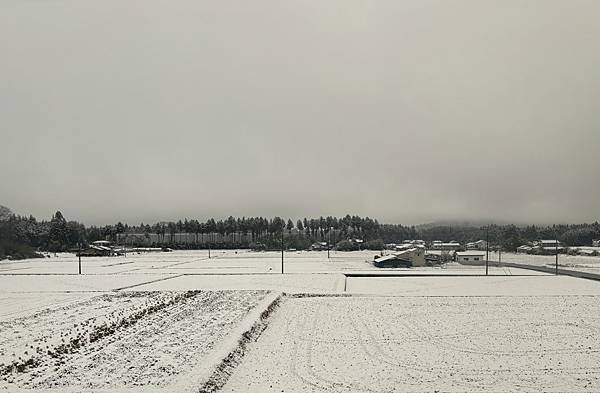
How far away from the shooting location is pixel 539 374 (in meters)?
16.4

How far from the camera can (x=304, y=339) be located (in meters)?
21.7

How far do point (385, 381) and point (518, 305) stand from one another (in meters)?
18.4

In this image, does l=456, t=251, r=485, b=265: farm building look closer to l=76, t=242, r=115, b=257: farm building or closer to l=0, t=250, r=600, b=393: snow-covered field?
l=0, t=250, r=600, b=393: snow-covered field

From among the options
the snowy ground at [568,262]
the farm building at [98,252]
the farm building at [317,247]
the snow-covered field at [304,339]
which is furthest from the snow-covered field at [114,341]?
the farm building at [317,247]

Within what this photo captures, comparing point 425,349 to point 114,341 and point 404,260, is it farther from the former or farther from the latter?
point 404,260

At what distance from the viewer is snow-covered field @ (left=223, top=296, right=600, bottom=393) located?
1561 centimetres

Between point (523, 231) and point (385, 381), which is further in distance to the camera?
point (523, 231)

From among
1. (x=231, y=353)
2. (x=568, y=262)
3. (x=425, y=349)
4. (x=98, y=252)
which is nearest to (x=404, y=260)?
(x=568, y=262)

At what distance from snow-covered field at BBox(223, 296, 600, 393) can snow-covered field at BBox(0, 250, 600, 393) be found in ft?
0.20

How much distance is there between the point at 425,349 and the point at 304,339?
504 cm

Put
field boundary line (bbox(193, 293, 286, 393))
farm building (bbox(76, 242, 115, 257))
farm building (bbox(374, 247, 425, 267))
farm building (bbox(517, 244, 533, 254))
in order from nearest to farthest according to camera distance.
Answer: field boundary line (bbox(193, 293, 286, 393)) < farm building (bbox(374, 247, 425, 267)) < farm building (bbox(517, 244, 533, 254)) < farm building (bbox(76, 242, 115, 257))

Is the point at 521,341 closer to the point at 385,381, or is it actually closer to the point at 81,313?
the point at 385,381

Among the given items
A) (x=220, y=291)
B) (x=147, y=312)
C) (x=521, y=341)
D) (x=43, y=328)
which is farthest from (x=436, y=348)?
(x=220, y=291)

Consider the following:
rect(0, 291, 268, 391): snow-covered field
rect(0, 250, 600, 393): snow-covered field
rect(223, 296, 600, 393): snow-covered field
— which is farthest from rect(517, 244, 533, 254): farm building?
rect(0, 291, 268, 391): snow-covered field
